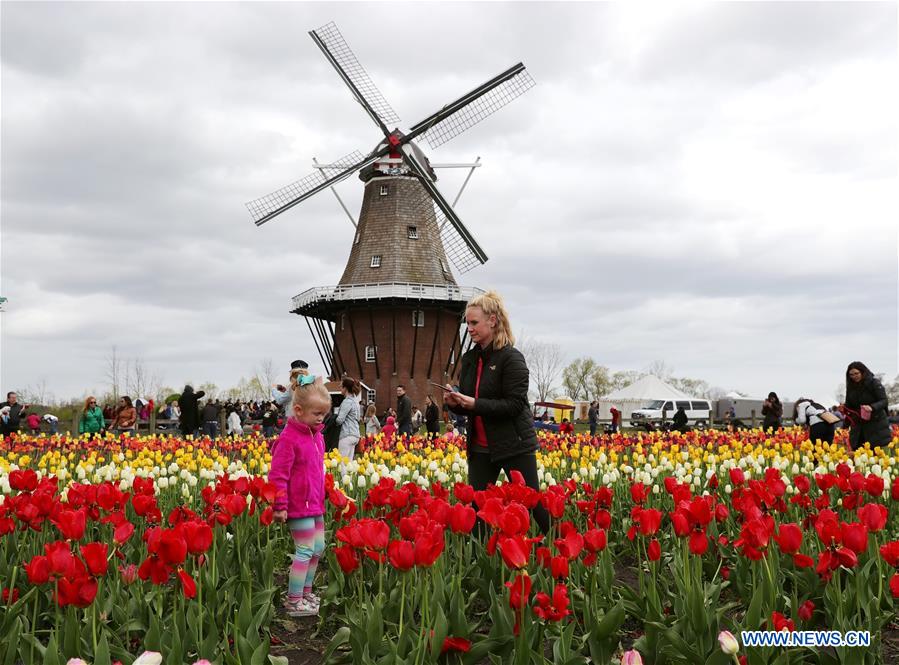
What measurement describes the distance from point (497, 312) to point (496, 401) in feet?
1.74

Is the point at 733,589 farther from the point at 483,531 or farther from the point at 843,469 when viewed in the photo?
the point at 483,531

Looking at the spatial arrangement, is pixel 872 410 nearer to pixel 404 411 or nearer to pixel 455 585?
pixel 455 585

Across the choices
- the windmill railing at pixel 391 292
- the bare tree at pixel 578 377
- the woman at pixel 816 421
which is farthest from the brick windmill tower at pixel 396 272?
the bare tree at pixel 578 377

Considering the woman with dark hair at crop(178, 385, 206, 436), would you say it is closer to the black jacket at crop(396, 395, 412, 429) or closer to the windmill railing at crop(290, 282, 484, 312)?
the black jacket at crop(396, 395, 412, 429)

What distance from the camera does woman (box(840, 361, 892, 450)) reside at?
911cm

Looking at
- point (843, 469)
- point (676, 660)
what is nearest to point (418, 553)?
point (676, 660)

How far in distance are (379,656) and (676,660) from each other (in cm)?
112

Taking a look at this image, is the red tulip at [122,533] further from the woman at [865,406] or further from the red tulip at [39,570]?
the woman at [865,406]

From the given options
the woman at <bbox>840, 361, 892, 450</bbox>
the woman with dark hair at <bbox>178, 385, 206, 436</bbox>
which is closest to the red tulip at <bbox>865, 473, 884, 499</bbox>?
the woman at <bbox>840, 361, 892, 450</bbox>

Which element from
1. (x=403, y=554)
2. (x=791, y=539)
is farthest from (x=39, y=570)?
(x=791, y=539)

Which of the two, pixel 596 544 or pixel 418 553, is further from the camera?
pixel 596 544

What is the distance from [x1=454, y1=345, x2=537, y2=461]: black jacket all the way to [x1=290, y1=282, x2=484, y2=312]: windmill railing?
26.1 meters

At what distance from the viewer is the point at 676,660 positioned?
118 inches

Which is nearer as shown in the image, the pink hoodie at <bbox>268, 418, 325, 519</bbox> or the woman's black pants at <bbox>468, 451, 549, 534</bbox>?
the pink hoodie at <bbox>268, 418, 325, 519</bbox>
